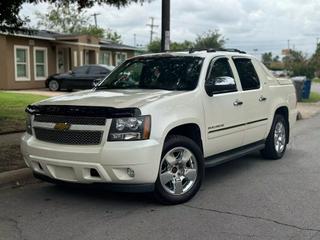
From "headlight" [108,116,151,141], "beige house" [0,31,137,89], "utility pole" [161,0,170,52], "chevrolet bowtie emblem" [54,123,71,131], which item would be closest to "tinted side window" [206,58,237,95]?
"headlight" [108,116,151,141]

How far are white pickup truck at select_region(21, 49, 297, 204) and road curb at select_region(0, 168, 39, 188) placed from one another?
2.78ft

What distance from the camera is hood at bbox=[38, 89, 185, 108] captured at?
5.53 m

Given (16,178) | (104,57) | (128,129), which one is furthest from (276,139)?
(104,57)

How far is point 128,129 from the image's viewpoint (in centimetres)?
529

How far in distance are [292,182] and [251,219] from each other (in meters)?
1.94

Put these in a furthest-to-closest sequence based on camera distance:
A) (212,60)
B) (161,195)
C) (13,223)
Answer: (212,60) < (161,195) < (13,223)

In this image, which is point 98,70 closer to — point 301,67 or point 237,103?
point 301,67

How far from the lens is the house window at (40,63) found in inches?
1045

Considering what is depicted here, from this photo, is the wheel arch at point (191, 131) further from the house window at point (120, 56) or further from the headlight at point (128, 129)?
the house window at point (120, 56)

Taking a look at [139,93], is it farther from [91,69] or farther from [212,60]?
[91,69]

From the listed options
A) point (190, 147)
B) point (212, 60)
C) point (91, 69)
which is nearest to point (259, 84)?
point (212, 60)

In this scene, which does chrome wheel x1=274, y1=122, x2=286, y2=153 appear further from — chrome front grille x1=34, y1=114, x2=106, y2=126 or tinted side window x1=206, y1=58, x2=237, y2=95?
chrome front grille x1=34, y1=114, x2=106, y2=126

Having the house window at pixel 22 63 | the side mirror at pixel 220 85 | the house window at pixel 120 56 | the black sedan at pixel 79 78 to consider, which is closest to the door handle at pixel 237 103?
the side mirror at pixel 220 85

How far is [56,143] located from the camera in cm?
564
